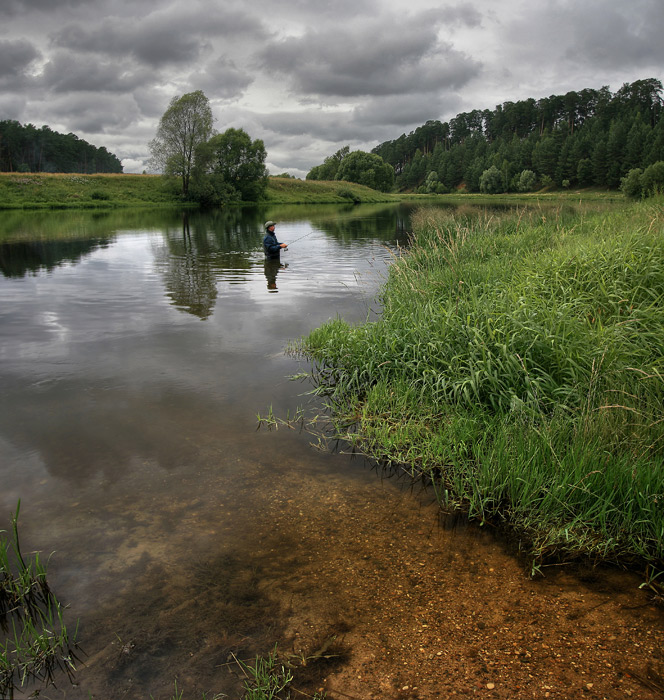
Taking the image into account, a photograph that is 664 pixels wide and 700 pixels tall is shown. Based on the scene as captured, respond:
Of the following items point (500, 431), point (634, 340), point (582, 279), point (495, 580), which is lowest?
point (495, 580)

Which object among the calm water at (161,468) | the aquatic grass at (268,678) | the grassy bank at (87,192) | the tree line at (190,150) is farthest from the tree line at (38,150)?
the aquatic grass at (268,678)

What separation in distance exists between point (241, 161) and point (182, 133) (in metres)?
16.5

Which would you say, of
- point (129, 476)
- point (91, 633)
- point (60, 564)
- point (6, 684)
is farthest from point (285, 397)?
point (6, 684)

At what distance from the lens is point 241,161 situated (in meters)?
84.6

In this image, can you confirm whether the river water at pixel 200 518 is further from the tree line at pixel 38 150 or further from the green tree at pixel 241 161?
the tree line at pixel 38 150

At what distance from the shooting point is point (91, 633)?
3.71 metres

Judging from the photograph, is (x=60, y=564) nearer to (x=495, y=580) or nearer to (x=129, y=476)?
(x=129, y=476)

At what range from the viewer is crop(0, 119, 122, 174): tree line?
121m

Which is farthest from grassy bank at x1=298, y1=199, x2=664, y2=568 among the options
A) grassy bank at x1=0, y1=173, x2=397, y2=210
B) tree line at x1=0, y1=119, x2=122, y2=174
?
tree line at x1=0, y1=119, x2=122, y2=174

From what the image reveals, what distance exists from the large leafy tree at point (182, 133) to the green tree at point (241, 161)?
12127 millimetres

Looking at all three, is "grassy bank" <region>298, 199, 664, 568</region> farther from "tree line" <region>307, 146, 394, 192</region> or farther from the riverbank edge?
"tree line" <region>307, 146, 394, 192</region>

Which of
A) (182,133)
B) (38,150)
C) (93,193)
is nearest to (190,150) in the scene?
(182,133)

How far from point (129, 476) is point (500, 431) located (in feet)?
14.6

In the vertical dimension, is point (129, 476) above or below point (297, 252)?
below
